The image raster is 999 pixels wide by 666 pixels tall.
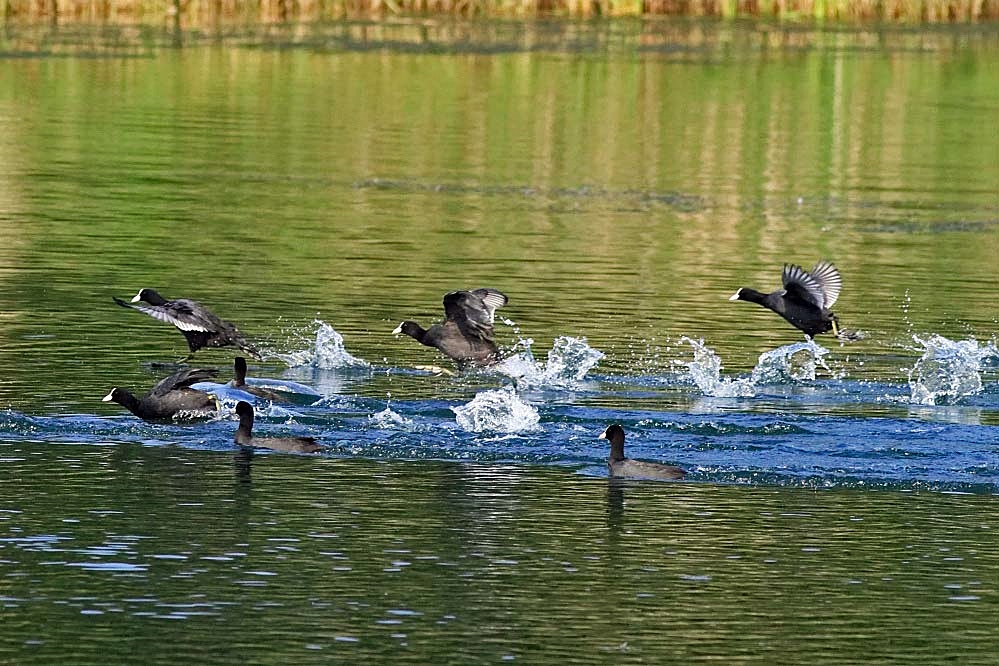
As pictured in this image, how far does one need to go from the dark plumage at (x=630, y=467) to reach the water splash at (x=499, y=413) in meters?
1.36

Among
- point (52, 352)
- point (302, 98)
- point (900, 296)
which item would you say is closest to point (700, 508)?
point (52, 352)

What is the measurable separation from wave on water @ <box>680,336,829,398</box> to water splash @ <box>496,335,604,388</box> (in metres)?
0.84

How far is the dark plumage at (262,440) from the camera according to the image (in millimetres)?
14562

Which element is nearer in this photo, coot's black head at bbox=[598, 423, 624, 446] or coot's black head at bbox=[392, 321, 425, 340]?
coot's black head at bbox=[598, 423, 624, 446]

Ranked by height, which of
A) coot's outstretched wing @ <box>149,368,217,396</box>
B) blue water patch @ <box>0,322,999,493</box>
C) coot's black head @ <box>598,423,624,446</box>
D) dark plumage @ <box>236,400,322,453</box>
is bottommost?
blue water patch @ <box>0,322,999,493</box>

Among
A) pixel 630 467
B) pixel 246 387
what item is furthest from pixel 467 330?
pixel 630 467

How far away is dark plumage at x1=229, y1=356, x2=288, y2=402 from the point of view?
1636 centimetres

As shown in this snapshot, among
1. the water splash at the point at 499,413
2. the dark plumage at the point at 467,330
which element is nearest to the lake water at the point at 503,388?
the water splash at the point at 499,413

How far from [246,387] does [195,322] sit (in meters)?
1.19

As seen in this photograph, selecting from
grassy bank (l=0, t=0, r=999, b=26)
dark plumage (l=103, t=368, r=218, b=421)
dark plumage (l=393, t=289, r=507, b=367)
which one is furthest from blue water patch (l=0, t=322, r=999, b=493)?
grassy bank (l=0, t=0, r=999, b=26)

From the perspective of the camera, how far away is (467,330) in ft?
60.8

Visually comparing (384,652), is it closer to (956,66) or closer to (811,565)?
(811,565)

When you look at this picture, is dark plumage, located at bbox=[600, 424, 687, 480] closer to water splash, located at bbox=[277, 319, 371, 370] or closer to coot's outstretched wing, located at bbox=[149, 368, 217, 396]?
coot's outstretched wing, located at bbox=[149, 368, 217, 396]

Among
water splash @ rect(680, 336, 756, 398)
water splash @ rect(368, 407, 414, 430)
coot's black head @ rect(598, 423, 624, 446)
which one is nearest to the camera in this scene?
coot's black head @ rect(598, 423, 624, 446)
